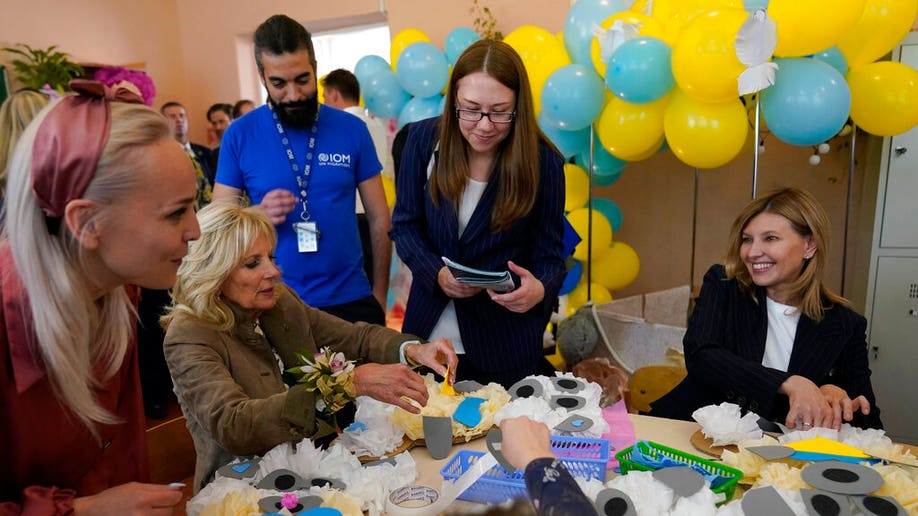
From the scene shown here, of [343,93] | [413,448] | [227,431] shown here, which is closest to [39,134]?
[227,431]

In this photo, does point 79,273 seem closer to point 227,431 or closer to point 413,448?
point 227,431

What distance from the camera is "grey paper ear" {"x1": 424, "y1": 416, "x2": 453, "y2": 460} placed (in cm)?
149

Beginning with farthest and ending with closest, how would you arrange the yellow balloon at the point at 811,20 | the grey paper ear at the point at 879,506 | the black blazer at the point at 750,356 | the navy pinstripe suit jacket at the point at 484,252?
the yellow balloon at the point at 811,20 → the navy pinstripe suit jacket at the point at 484,252 → the black blazer at the point at 750,356 → the grey paper ear at the point at 879,506

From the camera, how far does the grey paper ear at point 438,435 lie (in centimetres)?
149

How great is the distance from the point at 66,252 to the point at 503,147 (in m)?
1.38

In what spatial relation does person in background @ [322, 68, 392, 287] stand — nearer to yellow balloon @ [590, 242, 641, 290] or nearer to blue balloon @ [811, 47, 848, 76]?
yellow balloon @ [590, 242, 641, 290]

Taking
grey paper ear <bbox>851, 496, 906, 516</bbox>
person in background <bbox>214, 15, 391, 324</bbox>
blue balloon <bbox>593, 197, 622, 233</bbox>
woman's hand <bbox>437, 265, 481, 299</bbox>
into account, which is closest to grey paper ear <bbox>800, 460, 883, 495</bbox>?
grey paper ear <bbox>851, 496, 906, 516</bbox>

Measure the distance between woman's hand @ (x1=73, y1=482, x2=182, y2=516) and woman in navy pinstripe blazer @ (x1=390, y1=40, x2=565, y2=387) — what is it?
1.13 meters

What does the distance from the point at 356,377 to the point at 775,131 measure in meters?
2.35

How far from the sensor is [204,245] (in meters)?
1.76

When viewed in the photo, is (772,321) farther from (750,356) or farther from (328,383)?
(328,383)

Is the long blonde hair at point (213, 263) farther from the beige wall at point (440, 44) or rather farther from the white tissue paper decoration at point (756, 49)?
the beige wall at point (440, 44)

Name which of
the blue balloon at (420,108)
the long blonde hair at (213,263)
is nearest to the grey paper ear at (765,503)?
the long blonde hair at (213,263)

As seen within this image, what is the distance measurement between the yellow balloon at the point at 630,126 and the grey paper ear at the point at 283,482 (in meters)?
2.62
